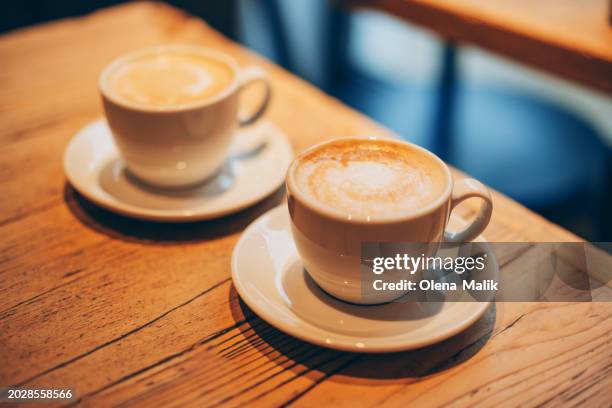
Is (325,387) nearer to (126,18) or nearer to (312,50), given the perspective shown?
(126,18)

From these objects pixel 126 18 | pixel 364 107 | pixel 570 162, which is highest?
pixel 126 18

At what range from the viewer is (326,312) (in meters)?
0.59

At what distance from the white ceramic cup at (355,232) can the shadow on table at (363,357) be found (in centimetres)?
6

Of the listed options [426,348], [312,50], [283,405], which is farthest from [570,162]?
[312,50]

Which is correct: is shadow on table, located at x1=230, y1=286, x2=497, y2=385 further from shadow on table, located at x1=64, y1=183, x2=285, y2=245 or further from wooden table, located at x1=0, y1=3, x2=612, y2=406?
shadow on table, located at x1=64, y1=183, x2=285, y2=245

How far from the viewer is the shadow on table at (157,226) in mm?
750

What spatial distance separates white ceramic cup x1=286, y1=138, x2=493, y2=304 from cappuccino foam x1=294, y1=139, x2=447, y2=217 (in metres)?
0.01

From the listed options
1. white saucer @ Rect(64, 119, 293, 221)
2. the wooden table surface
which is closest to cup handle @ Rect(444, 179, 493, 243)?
white saucer @ Rect(64, 119, 293, 221)

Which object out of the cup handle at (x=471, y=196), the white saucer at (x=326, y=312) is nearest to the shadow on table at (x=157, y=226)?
the white saucer at (x=326, y=312)

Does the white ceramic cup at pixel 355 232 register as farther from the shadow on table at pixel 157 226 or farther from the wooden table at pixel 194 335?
the shadow on table at pixel 157 226

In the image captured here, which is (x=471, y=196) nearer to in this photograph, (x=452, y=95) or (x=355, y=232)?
(x=355, y=232)

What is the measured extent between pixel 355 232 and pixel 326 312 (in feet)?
0.33

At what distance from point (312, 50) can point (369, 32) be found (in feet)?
1.05

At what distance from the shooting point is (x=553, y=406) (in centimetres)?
53
